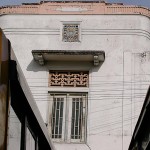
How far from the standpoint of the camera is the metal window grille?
12.9 metres

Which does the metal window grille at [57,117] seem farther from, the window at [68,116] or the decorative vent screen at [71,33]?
the decorative vent screen at [71,33]

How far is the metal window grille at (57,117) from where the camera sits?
42.2 feet

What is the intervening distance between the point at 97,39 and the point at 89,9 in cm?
92

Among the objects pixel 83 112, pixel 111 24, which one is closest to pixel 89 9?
pixel 111 24

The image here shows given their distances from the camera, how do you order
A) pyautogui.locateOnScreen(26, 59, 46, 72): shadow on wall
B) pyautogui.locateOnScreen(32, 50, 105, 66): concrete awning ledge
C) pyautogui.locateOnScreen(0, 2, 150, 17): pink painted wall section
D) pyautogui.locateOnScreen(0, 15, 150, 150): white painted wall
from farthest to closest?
pyautogui.locateOnScreen(0, 2, 150, 17): pink painted wall section < pyautogui.locateOnScreen(26, 59, 46, 72): shadow on wall < pyautogui.locateOnScreen(32, 50, 105, 66): concrete awning ledge < pyautogui.locateOnScreen(0, 15, 150, 150): white painted wall

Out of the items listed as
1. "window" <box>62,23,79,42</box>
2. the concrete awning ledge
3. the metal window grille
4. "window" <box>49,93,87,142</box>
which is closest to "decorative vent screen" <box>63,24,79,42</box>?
"window" <box>62,23,79,42</box>

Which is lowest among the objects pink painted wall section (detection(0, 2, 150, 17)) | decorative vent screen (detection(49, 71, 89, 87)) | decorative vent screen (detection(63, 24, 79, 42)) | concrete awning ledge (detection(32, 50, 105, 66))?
decorative vent screen (detection(49, 71, 89, 87))

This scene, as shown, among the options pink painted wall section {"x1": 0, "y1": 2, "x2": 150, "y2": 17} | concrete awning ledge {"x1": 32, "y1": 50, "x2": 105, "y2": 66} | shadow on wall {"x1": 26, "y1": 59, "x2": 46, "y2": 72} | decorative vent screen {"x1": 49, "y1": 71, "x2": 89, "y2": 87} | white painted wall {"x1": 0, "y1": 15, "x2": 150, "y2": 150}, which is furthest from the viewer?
pink painted wall section {"x1": 0, "y1": 2, "x2": 150, "y2": 17}

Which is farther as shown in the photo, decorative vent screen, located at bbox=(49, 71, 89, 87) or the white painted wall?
decorative vent screen, located at bbox=(49, 71, 89, 87)

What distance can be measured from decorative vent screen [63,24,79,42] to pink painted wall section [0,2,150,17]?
0.41 meters

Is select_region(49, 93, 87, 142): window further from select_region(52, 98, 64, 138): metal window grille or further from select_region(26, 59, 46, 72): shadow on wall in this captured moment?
select_region(26, 59, 46, 72): shadow on wall

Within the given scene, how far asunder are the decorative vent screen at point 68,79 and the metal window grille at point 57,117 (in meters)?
0.46

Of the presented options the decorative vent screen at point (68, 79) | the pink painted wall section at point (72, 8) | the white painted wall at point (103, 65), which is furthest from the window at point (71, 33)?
the decorative vent screen at point (68, 79)

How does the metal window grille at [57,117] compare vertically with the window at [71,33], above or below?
below
